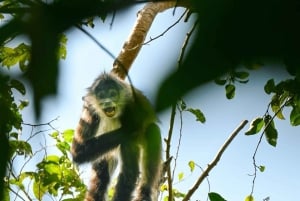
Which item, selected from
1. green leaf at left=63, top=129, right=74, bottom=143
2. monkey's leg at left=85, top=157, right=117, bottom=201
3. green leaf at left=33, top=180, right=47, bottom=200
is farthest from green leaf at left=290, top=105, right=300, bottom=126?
monkey's leg at left=85, top=157, right=117, bottom=201

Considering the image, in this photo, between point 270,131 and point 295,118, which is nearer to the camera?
point 295,118

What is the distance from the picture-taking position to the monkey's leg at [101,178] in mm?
3664

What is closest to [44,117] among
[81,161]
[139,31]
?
[139,31]

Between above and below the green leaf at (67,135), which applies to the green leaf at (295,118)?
below

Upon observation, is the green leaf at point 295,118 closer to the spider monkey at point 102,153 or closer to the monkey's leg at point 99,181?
the spider monkey at point 102,153

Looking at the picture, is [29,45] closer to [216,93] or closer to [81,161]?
Result: [216,93]

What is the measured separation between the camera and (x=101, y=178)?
377cm

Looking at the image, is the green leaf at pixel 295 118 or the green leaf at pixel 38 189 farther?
the green leaf at pixel 38 189

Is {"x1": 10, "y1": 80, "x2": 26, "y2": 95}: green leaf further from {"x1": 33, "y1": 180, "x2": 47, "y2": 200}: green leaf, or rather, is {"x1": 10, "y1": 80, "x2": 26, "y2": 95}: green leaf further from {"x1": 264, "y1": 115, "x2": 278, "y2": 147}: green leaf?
{"x1": 33, "y1": 180, "x2": 47, "y2": 200}: green leaf

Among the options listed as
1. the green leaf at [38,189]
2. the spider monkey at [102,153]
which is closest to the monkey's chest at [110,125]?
the spider monkey at [102,153]

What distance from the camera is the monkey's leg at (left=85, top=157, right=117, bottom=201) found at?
366 centimetres

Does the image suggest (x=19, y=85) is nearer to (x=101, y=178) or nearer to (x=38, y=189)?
(x=38, y=189)

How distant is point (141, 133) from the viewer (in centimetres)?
40

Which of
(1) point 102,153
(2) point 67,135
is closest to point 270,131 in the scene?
(2) point 67,135
